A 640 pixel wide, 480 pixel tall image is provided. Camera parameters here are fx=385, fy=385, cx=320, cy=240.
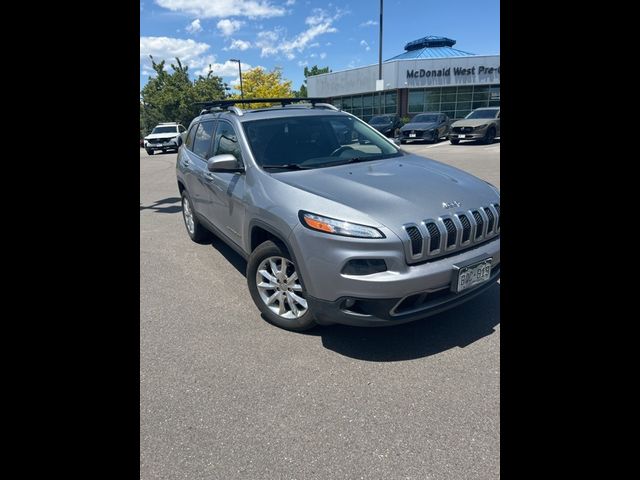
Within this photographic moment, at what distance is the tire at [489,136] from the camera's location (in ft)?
57.9

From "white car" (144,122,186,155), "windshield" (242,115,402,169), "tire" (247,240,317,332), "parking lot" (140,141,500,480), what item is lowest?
"parking lot" (140,141,500,480)

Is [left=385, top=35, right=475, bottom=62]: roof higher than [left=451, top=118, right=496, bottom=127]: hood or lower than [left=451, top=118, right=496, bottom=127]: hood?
higher

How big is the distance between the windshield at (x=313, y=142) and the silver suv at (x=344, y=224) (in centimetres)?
1

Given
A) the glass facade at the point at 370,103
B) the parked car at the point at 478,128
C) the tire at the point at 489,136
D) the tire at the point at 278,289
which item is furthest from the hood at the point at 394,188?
the glass facade at the point at 370,103

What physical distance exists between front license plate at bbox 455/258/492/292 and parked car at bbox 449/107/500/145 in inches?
656

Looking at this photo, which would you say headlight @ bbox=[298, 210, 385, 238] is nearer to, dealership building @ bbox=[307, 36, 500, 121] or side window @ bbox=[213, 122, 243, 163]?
side window @ bbox=[213, 122, 243, 163]

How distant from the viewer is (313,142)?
3.77m

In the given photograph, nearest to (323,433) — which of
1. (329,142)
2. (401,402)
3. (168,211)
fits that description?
(401,402)

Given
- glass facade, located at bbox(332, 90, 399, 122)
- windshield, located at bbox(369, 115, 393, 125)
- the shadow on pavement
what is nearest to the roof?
glass facade, located at bbox(332, 90, 399, 122)

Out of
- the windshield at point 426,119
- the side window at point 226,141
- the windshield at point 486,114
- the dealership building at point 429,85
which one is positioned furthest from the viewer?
the dealership building at point 429,85

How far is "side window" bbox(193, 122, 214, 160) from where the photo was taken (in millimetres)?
4551

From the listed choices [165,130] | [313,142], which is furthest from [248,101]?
[165,130]

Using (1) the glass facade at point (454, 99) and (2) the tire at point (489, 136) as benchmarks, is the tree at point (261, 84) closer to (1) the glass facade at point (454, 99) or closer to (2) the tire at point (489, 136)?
(1) the glass facade at point (454, 99)
